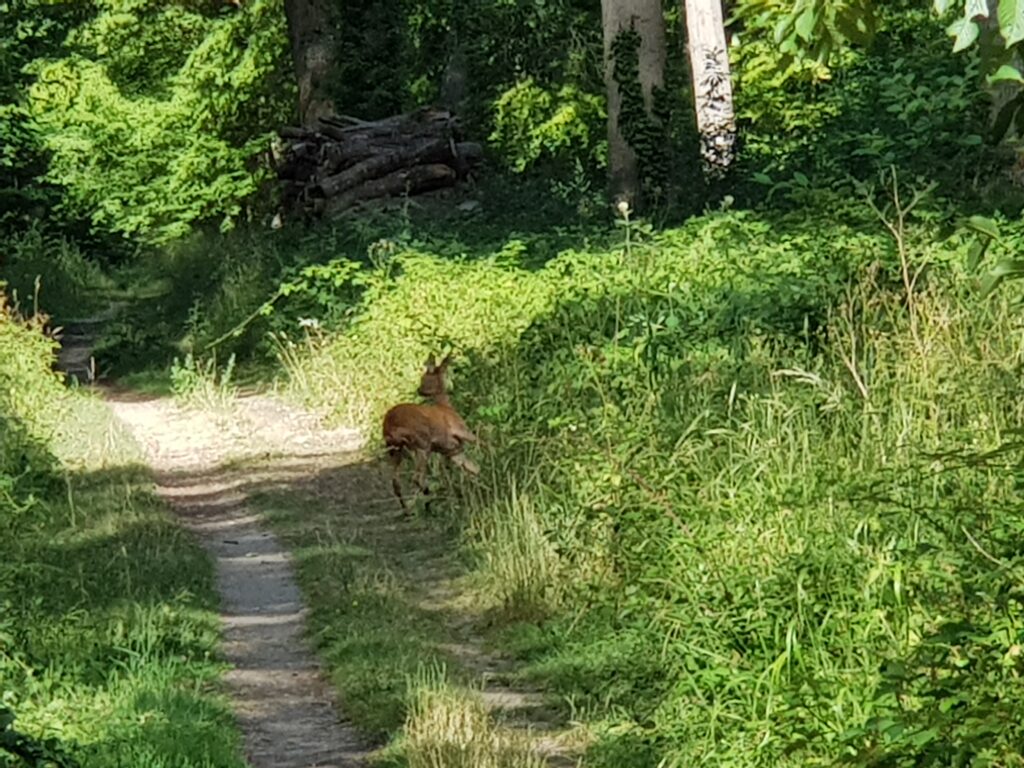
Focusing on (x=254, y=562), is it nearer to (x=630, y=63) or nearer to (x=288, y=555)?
(x=288, y=555)

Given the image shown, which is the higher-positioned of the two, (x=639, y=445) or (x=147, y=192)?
(x=147, y=192)

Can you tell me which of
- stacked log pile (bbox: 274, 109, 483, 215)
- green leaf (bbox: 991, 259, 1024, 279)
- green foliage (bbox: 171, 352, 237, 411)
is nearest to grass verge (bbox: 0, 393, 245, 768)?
green leaf (bbox: 991, 259, 1024, 279)

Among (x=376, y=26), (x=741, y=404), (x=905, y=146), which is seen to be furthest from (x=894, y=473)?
(x=376, y=26)

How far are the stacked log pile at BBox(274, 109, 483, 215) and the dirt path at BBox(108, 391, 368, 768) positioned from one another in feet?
14.4

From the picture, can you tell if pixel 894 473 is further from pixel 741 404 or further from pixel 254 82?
pixel 254 82

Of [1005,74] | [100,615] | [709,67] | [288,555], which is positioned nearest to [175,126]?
[709,67]

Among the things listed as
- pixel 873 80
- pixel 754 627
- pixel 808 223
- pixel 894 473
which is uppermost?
pixel 873 80

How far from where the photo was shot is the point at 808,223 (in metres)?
14.6

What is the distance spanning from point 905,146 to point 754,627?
30.7 ft

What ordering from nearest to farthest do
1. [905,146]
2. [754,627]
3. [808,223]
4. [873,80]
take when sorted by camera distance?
1. [754,627]
2. [808,223]
3. [905,146]
4. [873,80]

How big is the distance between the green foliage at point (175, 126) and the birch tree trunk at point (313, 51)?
188cm

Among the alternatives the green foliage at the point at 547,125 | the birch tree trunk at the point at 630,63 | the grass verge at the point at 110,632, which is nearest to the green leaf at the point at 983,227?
the grass verge at the point at 110,632

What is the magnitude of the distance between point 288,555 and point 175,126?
1823cm

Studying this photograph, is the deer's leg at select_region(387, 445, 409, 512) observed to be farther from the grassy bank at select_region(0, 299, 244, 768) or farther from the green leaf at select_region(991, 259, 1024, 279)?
the green leaf at select_region(991, 259, 1024, 279)
